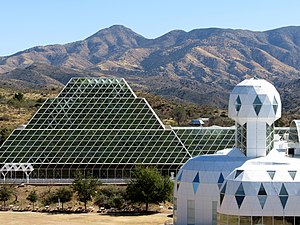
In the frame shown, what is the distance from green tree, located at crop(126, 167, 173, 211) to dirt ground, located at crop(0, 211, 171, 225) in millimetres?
2528

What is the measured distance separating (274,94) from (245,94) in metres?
3.06

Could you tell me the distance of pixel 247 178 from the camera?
2381 inches

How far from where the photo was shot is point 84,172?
10050 cm

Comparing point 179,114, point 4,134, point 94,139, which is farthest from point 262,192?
point 179,114

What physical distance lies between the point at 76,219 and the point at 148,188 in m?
10.4

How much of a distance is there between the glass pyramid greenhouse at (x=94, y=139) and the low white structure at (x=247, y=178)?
2624 centimetres

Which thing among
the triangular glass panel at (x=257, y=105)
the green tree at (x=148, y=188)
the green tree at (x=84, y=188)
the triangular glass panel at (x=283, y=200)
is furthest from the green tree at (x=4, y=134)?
the triangular glass panel at (x=283, y=200)

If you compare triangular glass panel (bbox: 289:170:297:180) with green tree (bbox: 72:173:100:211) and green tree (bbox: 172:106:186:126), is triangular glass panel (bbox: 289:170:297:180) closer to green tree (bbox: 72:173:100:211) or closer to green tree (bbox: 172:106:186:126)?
green tree (bbox: 72:173:100:211)

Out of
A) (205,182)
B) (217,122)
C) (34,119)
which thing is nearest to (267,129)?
(205,182)

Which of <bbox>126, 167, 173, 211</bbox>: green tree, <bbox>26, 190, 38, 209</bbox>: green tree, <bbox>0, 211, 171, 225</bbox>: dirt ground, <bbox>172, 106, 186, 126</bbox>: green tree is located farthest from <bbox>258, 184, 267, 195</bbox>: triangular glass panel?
<bbox>172, 106, 186, 126</bbox>: green tree

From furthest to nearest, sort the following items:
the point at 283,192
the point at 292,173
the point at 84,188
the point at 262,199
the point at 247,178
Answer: the point at 84,188 < the point at 292,173 < the point at 247,178 < the point at 283,192 < the point at 262,199

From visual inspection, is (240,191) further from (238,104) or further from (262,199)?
(238,104)

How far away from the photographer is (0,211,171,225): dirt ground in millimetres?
79250

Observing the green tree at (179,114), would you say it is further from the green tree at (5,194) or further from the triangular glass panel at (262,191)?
the triangular glass panel at (262,191)
